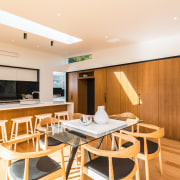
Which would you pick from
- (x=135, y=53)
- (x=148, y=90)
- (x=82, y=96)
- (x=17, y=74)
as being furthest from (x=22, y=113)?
(x=135, y=53)

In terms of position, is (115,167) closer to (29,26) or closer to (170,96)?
(170,96)

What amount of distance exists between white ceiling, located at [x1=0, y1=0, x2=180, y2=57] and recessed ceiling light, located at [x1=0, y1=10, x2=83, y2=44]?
187mm

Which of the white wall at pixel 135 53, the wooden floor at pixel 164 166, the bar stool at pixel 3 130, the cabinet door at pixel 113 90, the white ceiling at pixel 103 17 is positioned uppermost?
the white ceiling at pixel 103 17

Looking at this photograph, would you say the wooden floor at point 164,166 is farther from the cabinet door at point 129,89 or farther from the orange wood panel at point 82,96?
the orange wood panel at point 82,96

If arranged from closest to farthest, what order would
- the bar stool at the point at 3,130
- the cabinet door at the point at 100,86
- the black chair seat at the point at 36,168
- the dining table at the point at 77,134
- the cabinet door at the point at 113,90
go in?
the black chair seat at the point at 36,168, the dining table at the point at 77,134, the bar stool at the point at 3,130, the cabinet door at the point at 113,90, the cabinet door at the point at 100,86

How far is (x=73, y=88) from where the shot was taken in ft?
21.0

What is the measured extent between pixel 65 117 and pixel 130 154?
11.4ft

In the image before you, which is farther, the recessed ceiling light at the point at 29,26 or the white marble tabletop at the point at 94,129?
the recessed ceiling light at the point at 29,26

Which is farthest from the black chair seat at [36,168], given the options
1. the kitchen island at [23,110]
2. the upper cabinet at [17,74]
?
the upper cabinet at [17,74]

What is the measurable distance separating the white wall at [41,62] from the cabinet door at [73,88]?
33.0 inches

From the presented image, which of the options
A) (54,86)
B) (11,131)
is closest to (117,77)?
(54,86)

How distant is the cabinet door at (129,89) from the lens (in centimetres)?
445

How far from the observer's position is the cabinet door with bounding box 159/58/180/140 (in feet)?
12.1

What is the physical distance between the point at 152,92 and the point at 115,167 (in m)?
3.14
